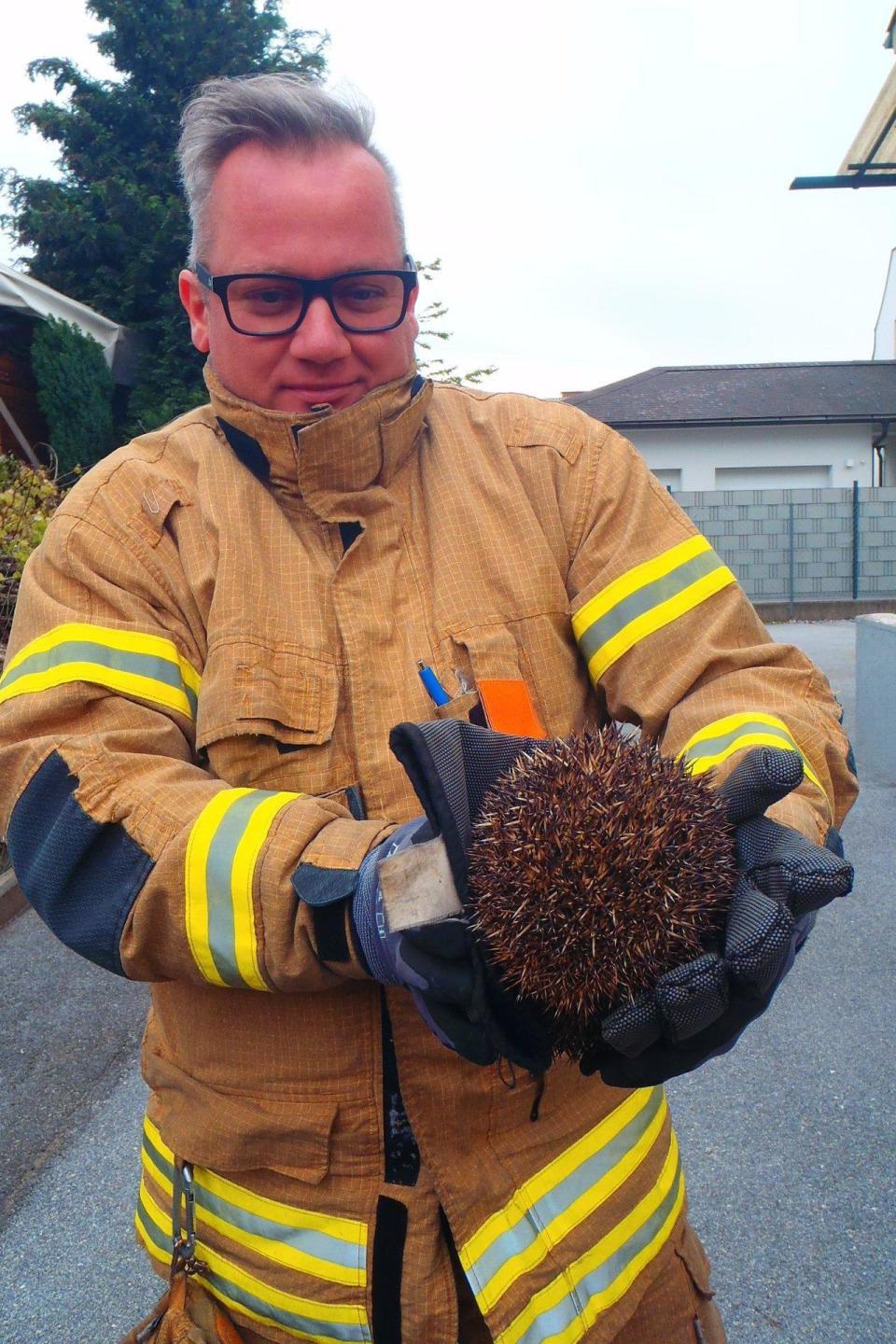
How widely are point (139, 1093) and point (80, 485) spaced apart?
2.99m

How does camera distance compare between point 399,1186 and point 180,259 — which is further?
point 180,259

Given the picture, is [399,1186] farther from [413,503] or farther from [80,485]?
[80,485]

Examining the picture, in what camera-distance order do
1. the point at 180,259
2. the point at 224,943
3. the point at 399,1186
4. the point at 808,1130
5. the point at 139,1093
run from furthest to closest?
1. the point at 180,259
2. the point at 139,1093
3. the point at 808,1130
4. the point at 399,1186
5. the point at 224,943

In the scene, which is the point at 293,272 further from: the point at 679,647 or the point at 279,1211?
the point at 279,1211

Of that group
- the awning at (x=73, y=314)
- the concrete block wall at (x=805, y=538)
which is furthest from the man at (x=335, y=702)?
the concrete block wall at (x=805, y=538)

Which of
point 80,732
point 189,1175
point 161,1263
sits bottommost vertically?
point 161,1263

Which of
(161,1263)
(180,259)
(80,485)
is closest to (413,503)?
(80,485)

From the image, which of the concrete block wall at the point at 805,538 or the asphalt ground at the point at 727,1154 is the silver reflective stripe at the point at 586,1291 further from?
the concrete block wall at the point at 805,538

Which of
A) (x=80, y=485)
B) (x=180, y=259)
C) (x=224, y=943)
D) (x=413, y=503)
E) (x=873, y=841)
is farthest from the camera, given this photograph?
(x=180, y=259)

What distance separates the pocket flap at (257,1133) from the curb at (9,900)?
401 cm

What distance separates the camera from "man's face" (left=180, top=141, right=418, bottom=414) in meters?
1.58

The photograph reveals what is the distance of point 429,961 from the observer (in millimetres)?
1237

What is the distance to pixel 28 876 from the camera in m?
1.41

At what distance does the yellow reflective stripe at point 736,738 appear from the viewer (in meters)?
1.43
